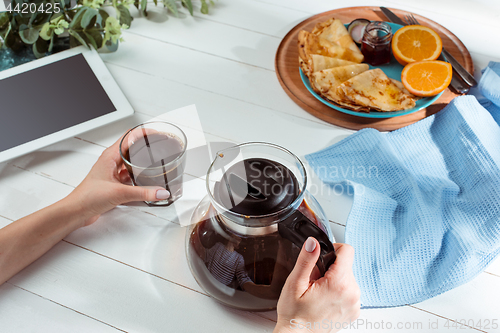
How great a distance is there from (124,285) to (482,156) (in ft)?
2.37

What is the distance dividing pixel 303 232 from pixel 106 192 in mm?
402

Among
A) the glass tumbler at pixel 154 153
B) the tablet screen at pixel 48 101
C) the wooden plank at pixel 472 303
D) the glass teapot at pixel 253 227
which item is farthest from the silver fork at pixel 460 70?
the tablet screen at pixel 48 101

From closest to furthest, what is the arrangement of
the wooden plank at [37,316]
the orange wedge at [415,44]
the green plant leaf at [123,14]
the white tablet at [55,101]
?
the wooden plank at [37,316] → the white tablet at [55,101] → the orange wedge at [415,44] → the green plant leaf at [123,14]

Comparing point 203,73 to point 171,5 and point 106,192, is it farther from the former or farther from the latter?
point 106,192

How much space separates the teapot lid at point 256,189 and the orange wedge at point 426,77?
56cm

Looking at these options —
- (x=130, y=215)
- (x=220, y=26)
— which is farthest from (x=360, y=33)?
(x=130, y=215)

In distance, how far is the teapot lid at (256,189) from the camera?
0.48 metres

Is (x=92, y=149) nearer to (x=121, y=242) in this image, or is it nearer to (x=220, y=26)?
(x=121, y=242)

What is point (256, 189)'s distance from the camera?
490 mm

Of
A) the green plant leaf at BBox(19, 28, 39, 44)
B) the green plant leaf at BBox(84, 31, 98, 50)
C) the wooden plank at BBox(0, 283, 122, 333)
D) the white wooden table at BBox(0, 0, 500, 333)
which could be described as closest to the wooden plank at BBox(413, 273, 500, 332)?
the white wooden table at BBox(0, 0, 500, 333)

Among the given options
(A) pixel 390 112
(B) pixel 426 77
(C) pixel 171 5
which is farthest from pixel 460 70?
(C) pixel 171 5

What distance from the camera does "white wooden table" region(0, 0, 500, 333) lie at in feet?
2.16

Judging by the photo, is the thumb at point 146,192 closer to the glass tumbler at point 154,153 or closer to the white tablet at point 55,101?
the glass tumbler at point 154,153

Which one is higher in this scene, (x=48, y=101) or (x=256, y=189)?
(x=256, y=189)
